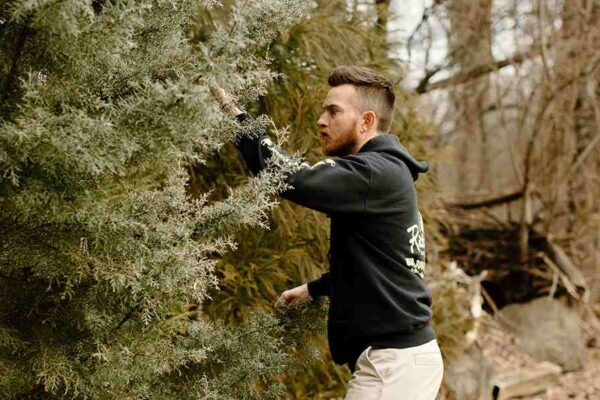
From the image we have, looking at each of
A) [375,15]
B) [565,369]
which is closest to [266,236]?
[375,15]

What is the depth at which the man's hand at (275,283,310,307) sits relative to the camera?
2.70 meters

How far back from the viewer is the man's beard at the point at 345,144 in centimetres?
250

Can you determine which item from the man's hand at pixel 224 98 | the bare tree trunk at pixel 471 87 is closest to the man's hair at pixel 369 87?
the man's hand at pixel 224 98

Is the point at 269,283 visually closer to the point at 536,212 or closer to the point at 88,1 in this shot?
the point at 88,1

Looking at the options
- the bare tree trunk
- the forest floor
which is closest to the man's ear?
the forest floor

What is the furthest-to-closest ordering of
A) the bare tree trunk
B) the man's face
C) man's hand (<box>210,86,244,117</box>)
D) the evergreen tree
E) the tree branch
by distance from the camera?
the bare tree trunk, the tree branch, the man's face, man's hand (<box>210,86,244,117</box>), the evergreen tree

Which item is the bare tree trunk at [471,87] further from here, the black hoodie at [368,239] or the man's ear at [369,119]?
the black hoodie at [368,239]

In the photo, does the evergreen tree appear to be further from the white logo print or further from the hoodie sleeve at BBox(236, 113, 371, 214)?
the white logo print

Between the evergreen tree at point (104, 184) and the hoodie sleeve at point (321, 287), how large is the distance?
615 mm

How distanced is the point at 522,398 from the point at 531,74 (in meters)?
3.99

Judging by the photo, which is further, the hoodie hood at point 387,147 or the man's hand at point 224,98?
the hoodie hood at point 387,147

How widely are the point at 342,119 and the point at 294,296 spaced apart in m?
0.79

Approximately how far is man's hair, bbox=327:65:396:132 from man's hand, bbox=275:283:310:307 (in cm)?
75

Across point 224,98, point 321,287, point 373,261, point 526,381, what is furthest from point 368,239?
point 526,381
